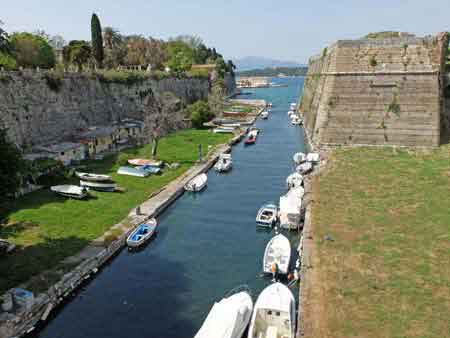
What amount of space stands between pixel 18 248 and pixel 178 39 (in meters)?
118

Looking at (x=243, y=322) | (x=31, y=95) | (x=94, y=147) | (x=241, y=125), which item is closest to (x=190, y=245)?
(x=243, y=322)

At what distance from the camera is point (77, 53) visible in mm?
51031

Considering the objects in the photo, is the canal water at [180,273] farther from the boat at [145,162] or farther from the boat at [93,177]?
the boat at [145,162]

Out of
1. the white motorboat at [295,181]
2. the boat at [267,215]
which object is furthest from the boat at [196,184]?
the white motorboat at [295,181]

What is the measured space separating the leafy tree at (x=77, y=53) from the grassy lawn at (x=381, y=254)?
40.1 m

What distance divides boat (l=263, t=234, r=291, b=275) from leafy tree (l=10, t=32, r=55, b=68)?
34190mm

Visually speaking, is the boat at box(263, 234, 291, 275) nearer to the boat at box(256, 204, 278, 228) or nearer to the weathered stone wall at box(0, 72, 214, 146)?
the boat at box(256, 204, 278, 228)

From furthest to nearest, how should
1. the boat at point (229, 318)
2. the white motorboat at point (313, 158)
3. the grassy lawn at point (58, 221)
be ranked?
the white motorboat at point (313, 158), the grassy lawn at point (58, 221), the boat at point (229, 318)

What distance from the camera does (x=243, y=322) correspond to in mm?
12914

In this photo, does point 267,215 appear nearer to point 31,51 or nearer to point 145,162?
point 145,162

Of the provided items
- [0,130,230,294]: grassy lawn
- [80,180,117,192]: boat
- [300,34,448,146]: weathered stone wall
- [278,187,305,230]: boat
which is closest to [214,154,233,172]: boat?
[0,130,230,294]: grassy lawn

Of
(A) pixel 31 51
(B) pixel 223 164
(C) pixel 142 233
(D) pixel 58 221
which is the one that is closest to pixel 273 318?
(C) pixel 142 233

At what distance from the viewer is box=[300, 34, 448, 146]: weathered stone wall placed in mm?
33688

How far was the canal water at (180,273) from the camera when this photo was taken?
13734mm
